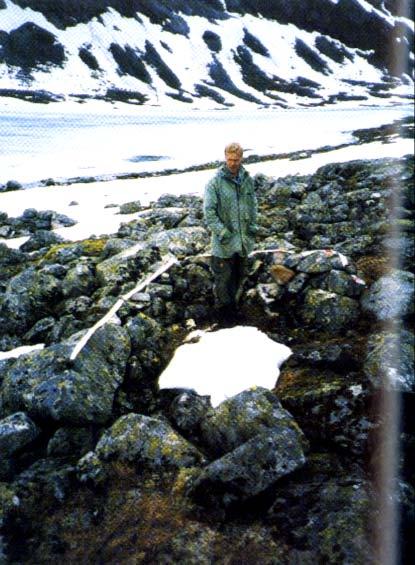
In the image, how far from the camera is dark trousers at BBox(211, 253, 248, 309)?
6.79 m

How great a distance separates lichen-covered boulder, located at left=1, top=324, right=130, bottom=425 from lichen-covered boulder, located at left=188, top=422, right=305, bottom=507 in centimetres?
145

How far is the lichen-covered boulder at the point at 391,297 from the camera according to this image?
611cm

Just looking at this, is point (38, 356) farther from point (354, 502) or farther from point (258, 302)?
point (354, 502)

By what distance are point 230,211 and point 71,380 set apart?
2900 mm

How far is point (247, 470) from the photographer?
398cm

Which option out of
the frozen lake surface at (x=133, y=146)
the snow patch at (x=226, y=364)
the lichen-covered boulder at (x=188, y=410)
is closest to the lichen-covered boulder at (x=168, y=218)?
the frozen lake surface at (x=133, y=146)

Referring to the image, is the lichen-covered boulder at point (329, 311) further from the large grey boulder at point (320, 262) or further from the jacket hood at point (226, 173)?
the jacket hood at point (226, 173)

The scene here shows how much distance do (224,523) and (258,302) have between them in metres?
3.67

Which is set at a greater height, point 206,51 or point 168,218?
point 206,51

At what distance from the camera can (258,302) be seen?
7.09 meters

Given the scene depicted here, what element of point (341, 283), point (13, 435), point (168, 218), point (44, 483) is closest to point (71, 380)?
point (13, 435)

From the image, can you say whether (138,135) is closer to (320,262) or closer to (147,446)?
(320,262)

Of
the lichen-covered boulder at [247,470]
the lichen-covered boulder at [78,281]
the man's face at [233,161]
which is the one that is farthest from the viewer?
the lichen-covered boulder at [78,281]

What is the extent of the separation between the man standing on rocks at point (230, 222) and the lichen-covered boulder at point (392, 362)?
2110 mm
